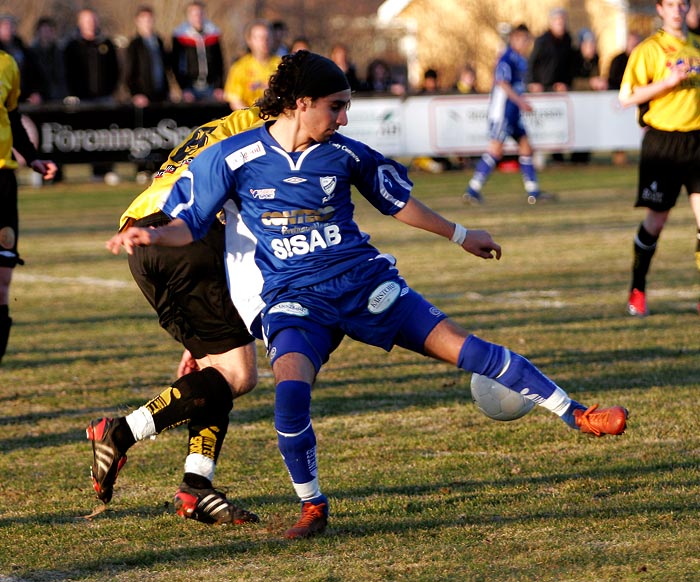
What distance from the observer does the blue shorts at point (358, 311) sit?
185 inches

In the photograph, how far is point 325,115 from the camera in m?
4.68

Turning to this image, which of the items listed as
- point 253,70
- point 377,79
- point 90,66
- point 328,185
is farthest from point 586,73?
point 328,185

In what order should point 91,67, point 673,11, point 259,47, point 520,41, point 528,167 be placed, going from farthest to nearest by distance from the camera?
point 91,67, point 528,167, point 520,41, point 259,47, point 673,11

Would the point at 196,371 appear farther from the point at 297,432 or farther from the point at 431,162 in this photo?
the point at 431,162

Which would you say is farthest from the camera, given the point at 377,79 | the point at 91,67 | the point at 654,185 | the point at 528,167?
the point at 377,79

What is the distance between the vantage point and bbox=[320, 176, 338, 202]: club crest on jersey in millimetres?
4745

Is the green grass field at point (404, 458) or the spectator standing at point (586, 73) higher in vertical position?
the green grass field at point (404, 458)

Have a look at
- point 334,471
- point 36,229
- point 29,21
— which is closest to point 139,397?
point 334,471

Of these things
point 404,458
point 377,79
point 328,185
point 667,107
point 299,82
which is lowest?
point 377,79

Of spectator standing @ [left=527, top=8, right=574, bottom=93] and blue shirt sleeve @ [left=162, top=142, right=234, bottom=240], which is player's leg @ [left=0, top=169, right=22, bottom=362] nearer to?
blue shirt sleeve @ [left=162, top=142, right=234, bottom=240]

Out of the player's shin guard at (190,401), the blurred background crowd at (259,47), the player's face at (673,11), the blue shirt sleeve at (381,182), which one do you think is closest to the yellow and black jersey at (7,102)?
the player's shin guard at (190,401)

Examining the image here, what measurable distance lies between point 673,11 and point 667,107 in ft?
2.24

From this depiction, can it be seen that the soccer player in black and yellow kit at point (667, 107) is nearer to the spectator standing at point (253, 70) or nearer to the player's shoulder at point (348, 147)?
the player's shoulder at point (348, 147)

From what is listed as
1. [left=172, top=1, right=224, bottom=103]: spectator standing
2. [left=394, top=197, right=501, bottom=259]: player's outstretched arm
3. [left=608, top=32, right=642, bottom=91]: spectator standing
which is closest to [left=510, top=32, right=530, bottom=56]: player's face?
[left=172, top=1, right=224, bottom=103]: spectator standing
